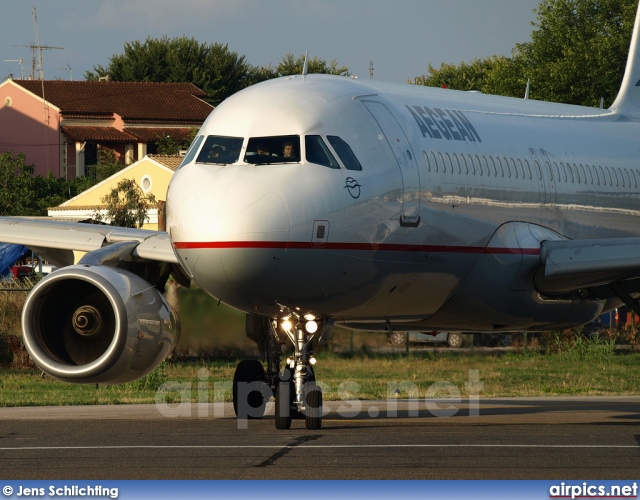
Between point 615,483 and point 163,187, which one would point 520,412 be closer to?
point 615,483

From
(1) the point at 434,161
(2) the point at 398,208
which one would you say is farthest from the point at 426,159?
(2) the point at 398,208

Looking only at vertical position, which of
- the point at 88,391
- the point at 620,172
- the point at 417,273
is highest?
the point at 620,172

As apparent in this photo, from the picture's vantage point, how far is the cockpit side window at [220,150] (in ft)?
52.8

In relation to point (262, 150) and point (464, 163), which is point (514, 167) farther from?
point (262, 150)

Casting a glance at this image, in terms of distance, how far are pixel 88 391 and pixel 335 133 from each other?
1180 centimetres

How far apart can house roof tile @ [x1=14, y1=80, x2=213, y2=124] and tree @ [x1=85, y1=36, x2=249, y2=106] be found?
21.5ft

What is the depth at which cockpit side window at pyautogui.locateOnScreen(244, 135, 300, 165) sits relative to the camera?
15.9 metres

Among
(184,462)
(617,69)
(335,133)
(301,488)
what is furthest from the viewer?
(617,69)

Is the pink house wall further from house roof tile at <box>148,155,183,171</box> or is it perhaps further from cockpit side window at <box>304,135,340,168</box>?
cockpit side window at <box>304,135,340,168</box>

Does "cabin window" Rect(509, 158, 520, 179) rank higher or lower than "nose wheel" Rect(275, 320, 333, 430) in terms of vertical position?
higher

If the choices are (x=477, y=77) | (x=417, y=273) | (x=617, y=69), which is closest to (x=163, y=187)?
(x=617, y=69)

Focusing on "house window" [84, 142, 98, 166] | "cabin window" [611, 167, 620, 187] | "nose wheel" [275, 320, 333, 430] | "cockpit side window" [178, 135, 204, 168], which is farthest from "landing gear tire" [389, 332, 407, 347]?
"house window" [84, 142, 98, 166]

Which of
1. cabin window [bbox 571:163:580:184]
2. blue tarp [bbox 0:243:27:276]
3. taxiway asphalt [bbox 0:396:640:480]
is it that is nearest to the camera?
taxiway asphalt [bbox 0:396:640:480]

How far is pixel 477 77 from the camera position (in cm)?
10969
